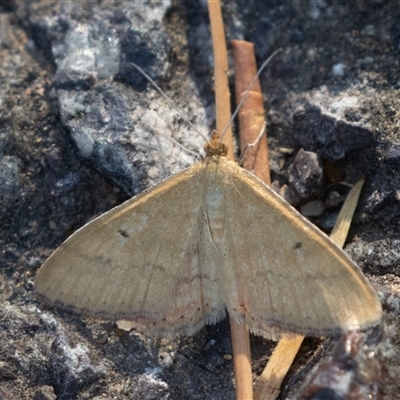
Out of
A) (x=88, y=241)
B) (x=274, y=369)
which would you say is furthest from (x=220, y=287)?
(x=88, y=241)

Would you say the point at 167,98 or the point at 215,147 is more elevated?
the point at 167,98

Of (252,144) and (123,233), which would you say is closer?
(123,233)

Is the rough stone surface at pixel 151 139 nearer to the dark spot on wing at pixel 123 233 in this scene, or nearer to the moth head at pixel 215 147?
the moth head at pixel 215 147

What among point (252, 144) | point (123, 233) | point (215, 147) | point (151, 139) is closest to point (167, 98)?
point (151, 139)

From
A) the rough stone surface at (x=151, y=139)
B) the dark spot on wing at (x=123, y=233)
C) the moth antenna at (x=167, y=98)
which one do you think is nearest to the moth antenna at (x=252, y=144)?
the rough stone surface at (x=151, y=139)

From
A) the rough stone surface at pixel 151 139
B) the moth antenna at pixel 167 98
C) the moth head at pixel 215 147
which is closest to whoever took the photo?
the rough stone surface at pixel 151 139

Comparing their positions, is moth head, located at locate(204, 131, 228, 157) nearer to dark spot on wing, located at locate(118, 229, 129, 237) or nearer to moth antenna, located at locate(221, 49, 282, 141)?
moth antenna, located at locate(221, 49, 282, 141)

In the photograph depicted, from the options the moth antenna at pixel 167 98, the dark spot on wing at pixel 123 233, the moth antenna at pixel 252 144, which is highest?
the moth antenna at pixel 167 98

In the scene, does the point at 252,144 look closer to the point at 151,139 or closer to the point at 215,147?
the point at 215,147

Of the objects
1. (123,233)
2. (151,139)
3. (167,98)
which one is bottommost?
(123,233)
